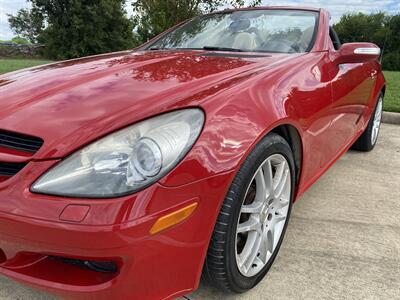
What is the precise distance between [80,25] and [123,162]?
4144cm

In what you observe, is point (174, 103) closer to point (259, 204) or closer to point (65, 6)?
point (259, 204)

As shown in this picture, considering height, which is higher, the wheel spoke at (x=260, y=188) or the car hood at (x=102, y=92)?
the car hood at (x=102, y=92)

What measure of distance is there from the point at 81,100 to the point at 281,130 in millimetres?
938

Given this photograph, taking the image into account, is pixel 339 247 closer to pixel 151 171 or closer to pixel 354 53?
pixel 354 53

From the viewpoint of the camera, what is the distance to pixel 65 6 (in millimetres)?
40219

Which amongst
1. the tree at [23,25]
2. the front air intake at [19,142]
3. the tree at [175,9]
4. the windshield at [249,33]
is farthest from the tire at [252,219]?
the tree at [23,25]

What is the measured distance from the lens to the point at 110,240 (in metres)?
1.29

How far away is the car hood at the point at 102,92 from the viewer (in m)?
1.53

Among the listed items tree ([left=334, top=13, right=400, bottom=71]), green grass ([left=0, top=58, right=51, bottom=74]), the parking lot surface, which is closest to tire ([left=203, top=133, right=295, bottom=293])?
the parking lot surface

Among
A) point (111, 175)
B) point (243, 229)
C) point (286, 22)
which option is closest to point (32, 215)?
point (111, 175)

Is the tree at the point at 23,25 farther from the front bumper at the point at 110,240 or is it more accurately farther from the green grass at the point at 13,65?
the front bumper at the point at 110,240

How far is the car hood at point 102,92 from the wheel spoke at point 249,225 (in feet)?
1.97

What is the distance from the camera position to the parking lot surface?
1957mm

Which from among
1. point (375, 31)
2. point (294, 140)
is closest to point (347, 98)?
point (294, 140)
